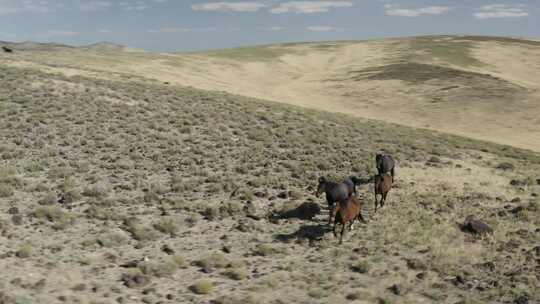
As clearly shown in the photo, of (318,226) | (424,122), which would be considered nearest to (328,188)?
(318,226)

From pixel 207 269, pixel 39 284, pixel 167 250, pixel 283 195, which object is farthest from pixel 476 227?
pixel 39 284

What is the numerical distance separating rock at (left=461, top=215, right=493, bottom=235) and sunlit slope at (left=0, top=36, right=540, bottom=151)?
30101mm

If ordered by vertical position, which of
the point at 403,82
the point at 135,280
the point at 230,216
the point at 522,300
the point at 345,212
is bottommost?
the point at 522,300

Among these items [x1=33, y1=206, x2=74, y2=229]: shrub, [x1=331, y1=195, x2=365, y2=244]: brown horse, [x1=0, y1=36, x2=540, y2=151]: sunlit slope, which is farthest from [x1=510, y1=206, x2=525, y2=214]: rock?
[x1=0, y1=36, x2=540, y2=151]: sunlit slope

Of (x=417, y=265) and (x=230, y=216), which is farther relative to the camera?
(x=230, y=216)

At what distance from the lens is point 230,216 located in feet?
61.4

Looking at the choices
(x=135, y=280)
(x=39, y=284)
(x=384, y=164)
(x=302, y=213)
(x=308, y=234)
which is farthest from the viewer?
(x=384, y=164)

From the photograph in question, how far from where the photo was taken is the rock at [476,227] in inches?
680

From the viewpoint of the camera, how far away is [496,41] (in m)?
146

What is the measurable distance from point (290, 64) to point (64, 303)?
4769 inches

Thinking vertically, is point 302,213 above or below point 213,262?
above

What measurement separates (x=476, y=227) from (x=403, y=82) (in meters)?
66.9

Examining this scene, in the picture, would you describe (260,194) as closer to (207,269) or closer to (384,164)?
(384,164)

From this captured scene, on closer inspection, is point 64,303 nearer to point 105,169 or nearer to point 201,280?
point 201,280
